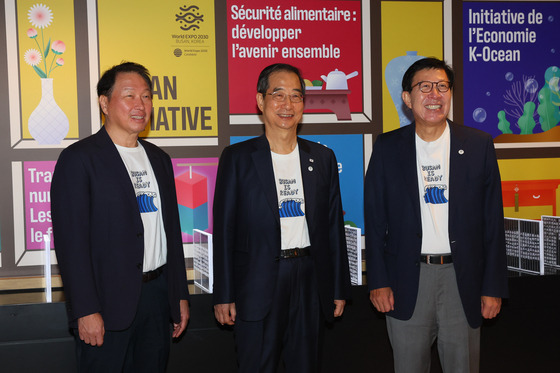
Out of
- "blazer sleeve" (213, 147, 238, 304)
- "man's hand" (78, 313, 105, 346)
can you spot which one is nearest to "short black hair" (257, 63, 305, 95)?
"blazer sleeve" (213, 147, 238, 304)

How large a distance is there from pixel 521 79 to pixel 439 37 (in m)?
0.67

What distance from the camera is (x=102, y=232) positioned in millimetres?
2121

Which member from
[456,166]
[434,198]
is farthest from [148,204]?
[456,166]

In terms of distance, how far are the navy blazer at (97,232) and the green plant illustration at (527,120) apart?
9.63 ft

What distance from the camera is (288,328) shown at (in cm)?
235

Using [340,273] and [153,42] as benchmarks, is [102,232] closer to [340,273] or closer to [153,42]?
[340,273]

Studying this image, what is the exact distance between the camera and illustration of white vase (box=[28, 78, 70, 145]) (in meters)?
3.41

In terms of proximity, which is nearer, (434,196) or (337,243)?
(434,196)

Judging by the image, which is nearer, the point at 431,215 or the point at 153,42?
the point at 431,215

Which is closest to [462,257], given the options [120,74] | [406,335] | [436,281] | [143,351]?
[436,281]

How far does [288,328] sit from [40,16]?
7.75 ft

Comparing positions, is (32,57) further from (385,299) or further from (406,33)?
(385,299)

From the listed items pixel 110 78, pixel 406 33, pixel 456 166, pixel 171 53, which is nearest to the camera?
pixel 110 78

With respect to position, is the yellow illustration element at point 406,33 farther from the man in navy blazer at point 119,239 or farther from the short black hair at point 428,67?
the man in navy blazer at point 119,239
